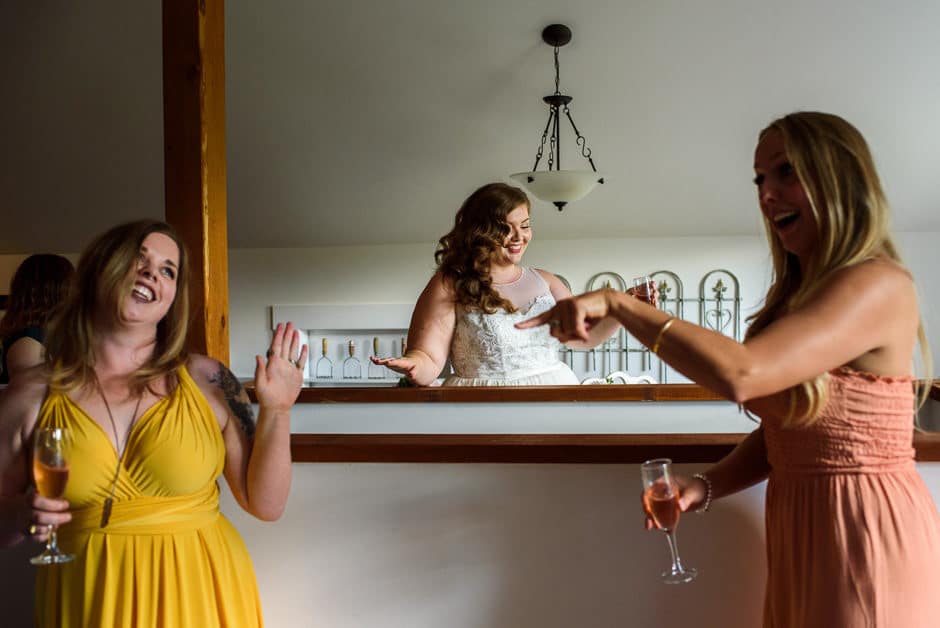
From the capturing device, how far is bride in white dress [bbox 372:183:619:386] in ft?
11.6

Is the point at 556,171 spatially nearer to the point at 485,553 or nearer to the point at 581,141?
the point at 581,141

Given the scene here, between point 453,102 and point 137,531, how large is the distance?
4.20 metres

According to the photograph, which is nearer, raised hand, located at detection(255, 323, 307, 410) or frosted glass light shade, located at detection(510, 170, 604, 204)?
raised hand, located at detection(255, 323, 307, 410)

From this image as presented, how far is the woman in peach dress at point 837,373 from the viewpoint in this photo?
1.38 metres

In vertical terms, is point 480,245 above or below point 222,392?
above

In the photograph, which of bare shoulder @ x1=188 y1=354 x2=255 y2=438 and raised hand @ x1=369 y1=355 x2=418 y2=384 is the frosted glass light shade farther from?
bare shoulder @ x1=188 y1=354 x2=255 y2=438

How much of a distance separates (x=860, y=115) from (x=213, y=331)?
13.8 ft

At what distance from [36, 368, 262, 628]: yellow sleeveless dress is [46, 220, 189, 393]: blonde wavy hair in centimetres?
6

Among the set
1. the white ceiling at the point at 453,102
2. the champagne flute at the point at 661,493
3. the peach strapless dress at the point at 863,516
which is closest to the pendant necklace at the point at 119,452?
the champagne flute at the point at 661,493

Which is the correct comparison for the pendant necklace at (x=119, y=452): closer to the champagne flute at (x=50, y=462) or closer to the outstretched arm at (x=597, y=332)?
the champagne flute at (x=50, y=462)

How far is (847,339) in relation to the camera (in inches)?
54.2

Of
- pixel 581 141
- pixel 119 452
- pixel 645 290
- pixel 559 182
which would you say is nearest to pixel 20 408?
pixel 119 452

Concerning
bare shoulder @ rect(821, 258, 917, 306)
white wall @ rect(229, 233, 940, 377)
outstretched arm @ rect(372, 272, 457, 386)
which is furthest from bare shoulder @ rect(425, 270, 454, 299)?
white wall @ rect(229, 233, 940, 377)

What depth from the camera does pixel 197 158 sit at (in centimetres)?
283
